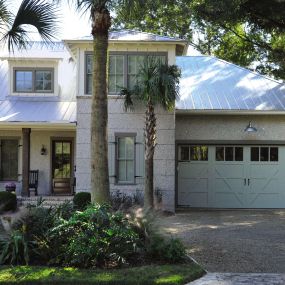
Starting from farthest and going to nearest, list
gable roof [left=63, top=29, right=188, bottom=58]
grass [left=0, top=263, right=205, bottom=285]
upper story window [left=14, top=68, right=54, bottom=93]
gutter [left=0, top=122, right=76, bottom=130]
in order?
1. upper story window [left=14, top=68, right=54, bottom=93]
2. gutter [left=0, top=122, right=76, bottom=130]
3. gable roof [left=63, top=29, right=188, bottom=58]
4. grass [left=0, top=263, right=205, bottom=285]

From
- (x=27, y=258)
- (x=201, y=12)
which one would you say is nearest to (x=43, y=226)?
(x=27, y=258)

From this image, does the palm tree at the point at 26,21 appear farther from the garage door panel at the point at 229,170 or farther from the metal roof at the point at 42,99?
the garage door panel at the point at 229,170

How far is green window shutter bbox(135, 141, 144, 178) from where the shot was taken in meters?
16.9

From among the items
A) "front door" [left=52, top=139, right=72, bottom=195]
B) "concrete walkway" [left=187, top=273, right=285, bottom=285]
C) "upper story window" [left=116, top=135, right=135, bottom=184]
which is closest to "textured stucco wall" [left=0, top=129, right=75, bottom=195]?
"front door" [left=52, top=139, right=72, bottom=195]

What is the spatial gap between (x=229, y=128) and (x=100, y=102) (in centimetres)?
962

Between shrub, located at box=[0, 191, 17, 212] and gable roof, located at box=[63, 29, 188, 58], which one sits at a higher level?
gable roof, located at box=[63, 29, 188, 58]

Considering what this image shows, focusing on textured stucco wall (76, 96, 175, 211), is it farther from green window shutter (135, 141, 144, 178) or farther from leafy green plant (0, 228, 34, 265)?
leafy green plant (0, 228, 34, 265)

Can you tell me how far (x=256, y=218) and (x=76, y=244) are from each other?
9143 mm

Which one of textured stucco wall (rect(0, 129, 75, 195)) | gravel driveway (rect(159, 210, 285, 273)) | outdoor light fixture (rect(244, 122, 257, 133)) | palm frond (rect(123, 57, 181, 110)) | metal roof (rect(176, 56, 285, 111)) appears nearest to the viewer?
gravel driveway (rect(159, 210, 285, 273))

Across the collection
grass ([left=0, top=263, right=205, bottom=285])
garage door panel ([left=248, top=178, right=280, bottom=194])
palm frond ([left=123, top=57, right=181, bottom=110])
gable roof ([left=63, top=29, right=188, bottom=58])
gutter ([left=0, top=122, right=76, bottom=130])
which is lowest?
grass ([left=0, top=263, right=205, bottom=285])

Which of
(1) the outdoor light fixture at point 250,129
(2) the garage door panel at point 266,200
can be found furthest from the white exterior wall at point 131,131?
(2) the garage door panel at point 266,200

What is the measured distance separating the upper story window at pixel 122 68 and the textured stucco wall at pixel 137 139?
22.2 inches

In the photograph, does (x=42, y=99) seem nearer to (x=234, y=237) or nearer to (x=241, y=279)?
(x=234, y=237)

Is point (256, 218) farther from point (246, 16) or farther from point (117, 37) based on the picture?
point (117, 37)
